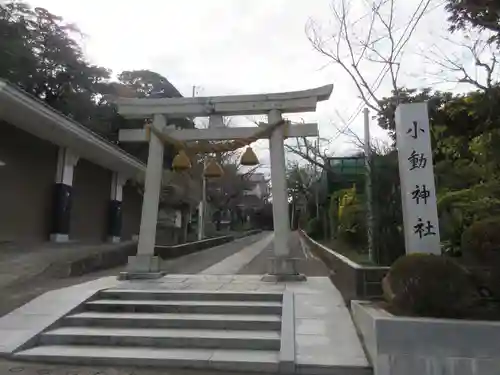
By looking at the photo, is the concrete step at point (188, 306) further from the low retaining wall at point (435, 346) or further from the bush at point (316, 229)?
the bush at point (316, 229)

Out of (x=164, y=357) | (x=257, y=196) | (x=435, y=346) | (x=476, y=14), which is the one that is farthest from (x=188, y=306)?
(x=257, y=196)

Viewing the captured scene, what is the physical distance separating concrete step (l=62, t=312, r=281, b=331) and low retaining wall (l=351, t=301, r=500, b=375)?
71.4 inches

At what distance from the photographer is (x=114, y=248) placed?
12.5m

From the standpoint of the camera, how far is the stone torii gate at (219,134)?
916cm

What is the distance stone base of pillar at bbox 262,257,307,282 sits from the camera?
8820 millimetres

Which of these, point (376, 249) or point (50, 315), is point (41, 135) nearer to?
point (50, 315)

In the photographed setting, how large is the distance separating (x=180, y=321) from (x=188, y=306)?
1.64 ft

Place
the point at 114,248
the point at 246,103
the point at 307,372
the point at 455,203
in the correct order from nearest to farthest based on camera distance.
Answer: the point at 307,372, the point at 455,203, the point at 246,103, the point at 114,248

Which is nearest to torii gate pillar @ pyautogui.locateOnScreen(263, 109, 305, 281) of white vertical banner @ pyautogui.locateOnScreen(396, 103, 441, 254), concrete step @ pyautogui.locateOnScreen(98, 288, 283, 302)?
concrete step @ pyautogui.locateOnScreen(98, 288, 283, 302)

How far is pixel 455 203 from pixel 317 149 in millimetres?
15005

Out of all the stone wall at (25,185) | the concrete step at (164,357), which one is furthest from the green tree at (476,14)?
the stone wall at (25,185)

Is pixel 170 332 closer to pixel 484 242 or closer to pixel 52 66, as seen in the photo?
pixel 484 242

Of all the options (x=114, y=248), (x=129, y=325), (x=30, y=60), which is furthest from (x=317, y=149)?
(x=129, y=325)

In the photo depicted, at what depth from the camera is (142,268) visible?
921cm
